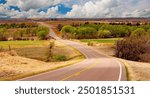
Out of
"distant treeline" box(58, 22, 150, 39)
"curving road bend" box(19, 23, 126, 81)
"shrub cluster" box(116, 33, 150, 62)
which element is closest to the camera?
"curving road bend" box(19, 23, 126, 81)

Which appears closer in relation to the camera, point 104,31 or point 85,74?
point 85,74

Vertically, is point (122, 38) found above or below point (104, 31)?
below

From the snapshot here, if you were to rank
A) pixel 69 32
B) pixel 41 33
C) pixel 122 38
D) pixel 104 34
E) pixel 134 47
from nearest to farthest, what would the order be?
pixel 134 47, pixel 41 33, pixel 122 38, pixel 104 34, pixel 69 32

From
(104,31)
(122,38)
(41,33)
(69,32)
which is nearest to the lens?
(41,33)

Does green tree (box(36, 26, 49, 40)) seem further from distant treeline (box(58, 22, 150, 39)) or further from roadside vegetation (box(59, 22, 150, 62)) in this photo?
distant treeline (box(58, 22, 150, 39))

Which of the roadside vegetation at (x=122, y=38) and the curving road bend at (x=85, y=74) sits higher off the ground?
the curving road bend at (x=85, y=74)

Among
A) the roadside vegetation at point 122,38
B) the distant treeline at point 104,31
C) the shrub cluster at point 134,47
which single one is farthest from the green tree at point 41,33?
the shrub cluster at point 134,47

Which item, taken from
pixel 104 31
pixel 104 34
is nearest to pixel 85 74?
pixel 104 34

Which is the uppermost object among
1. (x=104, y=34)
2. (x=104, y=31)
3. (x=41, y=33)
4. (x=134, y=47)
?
(x=41, y=33)

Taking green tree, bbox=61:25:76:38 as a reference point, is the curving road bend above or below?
above

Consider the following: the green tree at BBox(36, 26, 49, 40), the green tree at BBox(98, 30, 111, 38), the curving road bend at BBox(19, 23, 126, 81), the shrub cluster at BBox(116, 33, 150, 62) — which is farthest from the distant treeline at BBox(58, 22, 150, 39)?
the curving road bend at BBox(19, 23, 126, 81)

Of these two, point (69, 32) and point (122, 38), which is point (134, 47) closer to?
point (122, 38)

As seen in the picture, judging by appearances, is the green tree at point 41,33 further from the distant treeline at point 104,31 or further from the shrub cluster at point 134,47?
the shrub cluster at point 134,47

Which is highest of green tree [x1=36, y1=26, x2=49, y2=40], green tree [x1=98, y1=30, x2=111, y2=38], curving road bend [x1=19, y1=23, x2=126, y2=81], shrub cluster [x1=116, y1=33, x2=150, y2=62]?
curving road bend [x1=19, y1=23, x2=126, y2=81]
